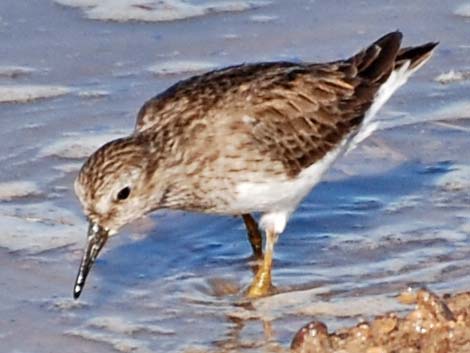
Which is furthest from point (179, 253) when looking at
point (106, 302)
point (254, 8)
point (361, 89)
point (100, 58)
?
point (254, 8)

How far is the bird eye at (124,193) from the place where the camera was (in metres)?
7.15

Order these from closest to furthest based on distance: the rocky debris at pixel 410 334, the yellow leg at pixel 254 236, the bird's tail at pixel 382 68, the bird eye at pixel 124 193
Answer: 1. the rocky debris at pixel 410 334
2. the bird eye at pixel 124 193
3. the yellow leg at pixel 254 236
4. the bird's tail at pixel 382 68

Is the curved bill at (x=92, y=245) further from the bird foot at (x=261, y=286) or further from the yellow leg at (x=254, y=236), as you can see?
the yellow leg at (x=254, y=236)

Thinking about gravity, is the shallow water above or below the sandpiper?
below

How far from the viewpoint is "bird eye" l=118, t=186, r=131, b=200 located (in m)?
7.15

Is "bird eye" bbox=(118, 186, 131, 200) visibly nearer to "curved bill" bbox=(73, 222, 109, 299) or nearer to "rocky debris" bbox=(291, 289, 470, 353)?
"curved bill" bbox=(73, 222, 109, 299)

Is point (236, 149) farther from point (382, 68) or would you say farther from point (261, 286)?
point (382, 68)

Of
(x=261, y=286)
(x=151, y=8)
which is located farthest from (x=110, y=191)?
(x=151, y=8)

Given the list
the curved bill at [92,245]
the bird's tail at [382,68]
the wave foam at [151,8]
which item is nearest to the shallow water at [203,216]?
the wave foam at [151,8]

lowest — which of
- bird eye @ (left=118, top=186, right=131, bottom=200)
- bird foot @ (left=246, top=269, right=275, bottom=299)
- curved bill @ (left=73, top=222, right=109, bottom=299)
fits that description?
bird foot @ (left=246, top=269, right=275, bottom=299)

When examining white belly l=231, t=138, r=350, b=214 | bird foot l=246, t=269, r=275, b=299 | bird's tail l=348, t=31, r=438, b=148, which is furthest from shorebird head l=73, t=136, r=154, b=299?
bird's tail l=348, t=31, r=438, b=148

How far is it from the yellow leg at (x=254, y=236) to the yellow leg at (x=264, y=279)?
0.66 ft

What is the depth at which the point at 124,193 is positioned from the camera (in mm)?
7172

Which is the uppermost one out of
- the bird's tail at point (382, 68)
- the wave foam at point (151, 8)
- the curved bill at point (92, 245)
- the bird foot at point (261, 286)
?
the bird's tail at point (382, 68)
